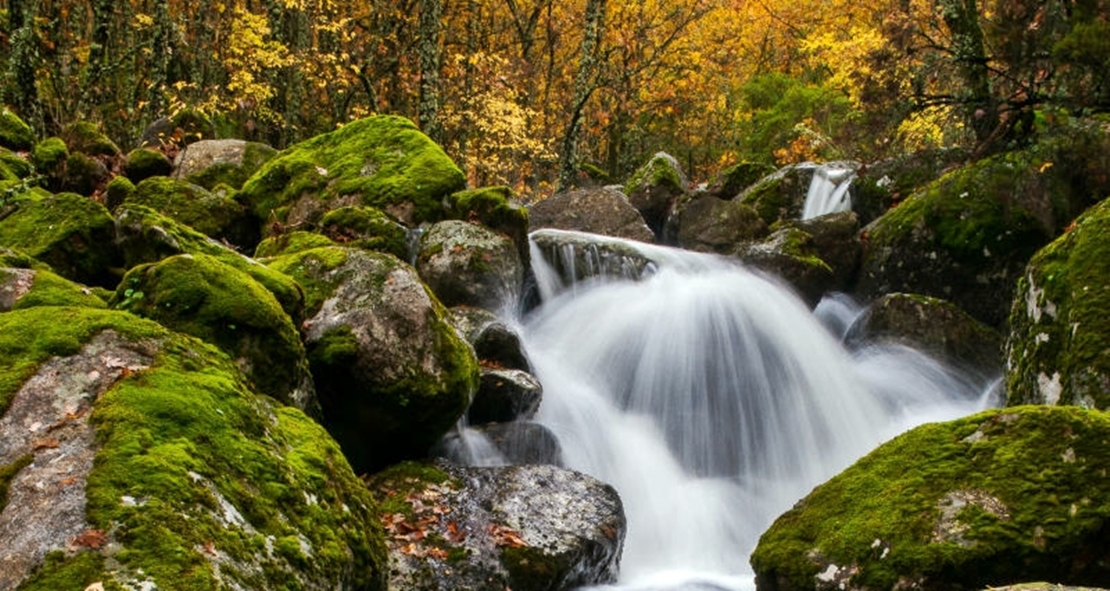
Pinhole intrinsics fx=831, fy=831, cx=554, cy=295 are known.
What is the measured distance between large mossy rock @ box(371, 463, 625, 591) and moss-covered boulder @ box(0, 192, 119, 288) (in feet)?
10.9

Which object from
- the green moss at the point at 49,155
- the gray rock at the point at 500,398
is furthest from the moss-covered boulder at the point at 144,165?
the gray rock at the point at 500,398

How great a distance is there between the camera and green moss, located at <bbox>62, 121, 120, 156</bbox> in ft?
40.9

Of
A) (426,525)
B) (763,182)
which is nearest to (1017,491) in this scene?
(426,525)

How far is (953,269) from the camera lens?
36.7 feet

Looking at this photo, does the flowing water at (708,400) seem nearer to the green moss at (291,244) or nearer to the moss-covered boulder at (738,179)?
the green moss at (291,244)

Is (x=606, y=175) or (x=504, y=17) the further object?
(x=504, y=17)

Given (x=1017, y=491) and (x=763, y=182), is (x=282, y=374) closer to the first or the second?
(x=1017, y=491)

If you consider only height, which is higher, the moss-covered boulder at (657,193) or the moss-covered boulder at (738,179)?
the moss-covered boulder at (738,179)

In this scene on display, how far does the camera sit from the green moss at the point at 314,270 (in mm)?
6754

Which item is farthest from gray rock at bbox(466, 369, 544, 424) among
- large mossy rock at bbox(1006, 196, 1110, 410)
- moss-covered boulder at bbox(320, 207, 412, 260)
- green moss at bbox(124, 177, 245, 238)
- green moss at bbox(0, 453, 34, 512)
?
green moss at bbox(124, 177, 245, 238)

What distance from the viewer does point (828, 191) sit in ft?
49.2

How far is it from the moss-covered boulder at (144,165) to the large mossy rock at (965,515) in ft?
36.6

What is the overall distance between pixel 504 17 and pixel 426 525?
75.2 feet

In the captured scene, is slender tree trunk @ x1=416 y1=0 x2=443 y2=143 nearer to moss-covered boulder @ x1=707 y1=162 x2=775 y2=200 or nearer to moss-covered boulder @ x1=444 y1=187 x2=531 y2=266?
moss-covered boulder @ x1=444 y1=187 x2=531 y2=266
